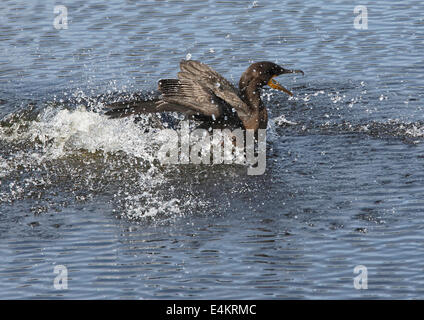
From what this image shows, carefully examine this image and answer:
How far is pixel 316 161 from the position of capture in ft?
31.4

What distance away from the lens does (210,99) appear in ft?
32.2

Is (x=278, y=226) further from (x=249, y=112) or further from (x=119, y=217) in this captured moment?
(x=249, y=112)

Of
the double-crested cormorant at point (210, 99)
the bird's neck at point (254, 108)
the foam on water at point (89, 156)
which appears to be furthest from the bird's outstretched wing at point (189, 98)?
the foam on water at point (89, 156)

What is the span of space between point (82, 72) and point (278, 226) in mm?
5897

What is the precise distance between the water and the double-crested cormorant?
536 mm

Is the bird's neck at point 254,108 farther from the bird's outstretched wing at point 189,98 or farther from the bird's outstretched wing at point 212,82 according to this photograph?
the bird's outstretched wing at point 189,98

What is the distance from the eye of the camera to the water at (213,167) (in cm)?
714

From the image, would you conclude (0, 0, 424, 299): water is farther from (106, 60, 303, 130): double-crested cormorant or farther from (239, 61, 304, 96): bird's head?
(239, 61, 304, 96): bird's head

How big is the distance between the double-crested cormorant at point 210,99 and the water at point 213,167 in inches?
21.1

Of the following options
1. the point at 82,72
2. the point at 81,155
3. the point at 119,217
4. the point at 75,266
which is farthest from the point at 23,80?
the point at 75,266

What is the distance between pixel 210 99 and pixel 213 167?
76 centimetres

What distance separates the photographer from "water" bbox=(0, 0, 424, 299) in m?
7.14

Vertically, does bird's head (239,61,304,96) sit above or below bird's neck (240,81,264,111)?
above

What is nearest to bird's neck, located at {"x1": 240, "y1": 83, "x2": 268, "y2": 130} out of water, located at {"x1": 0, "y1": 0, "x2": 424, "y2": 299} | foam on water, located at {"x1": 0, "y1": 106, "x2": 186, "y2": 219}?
water, located at {"x1": 0, "y1": 0, "x2": 424, "y2": 299}
